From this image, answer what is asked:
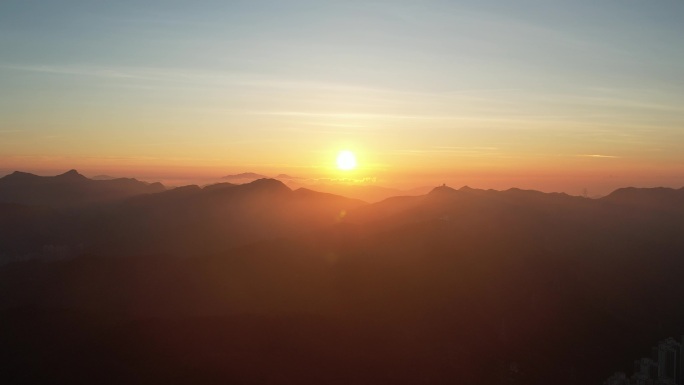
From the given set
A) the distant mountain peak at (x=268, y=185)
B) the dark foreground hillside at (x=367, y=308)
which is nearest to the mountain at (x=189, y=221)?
the distant mountain peak at (x=268, y=185)

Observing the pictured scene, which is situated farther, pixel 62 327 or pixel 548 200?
pixel 548 200

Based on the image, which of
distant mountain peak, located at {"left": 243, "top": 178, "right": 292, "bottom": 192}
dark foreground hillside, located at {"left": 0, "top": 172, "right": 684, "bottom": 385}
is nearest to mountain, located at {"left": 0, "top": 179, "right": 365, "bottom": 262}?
distant mountain peak, located at {"left": 243, "top": 178, "right": 292, "bottom": 192}

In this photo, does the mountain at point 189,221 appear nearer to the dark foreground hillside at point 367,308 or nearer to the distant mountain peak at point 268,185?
the distant mountain peak at point 268,185

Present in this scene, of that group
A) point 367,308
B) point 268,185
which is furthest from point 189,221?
point 367,308

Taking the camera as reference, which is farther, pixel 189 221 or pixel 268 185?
pixel 268 185

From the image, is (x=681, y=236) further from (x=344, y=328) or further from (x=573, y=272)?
(x=344, y=328)

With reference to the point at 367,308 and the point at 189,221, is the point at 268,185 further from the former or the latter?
the point at 367,308

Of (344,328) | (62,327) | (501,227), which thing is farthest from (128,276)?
(501,227)

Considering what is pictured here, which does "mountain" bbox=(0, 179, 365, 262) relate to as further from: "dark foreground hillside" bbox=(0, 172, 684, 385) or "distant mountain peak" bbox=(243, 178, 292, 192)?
"dark foreground hillside" bbox=(0, 172, 684, 385)
